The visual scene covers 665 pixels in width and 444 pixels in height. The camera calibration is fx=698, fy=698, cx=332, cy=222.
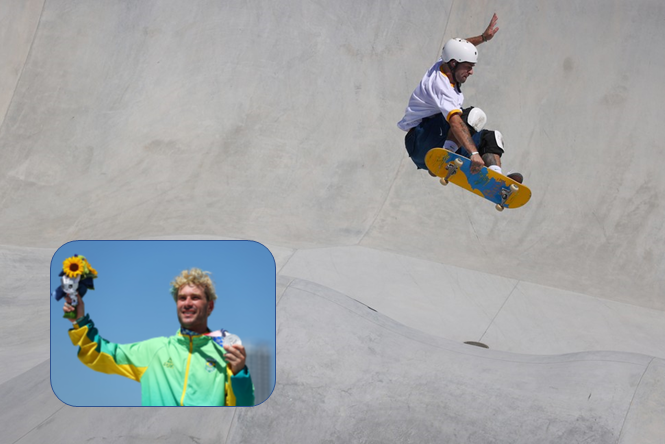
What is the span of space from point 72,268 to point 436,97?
312cm

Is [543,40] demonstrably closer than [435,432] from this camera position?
No

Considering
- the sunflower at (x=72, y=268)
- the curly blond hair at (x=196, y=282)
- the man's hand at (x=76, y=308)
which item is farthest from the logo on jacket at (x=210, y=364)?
the sunflower at (x=72, y=268)

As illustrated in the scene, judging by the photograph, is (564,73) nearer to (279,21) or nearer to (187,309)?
(279,21)

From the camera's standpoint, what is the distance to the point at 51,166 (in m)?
9.05

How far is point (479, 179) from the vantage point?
19.0ft

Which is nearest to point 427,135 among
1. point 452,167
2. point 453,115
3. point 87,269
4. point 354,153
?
point 452,167

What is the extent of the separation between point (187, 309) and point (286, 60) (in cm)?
678

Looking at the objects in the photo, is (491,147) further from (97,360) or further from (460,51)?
(97,360)

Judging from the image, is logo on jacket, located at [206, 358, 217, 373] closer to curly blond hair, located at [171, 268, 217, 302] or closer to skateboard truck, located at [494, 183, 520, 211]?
curly blond hair, located at [171, 268, 217, 302]

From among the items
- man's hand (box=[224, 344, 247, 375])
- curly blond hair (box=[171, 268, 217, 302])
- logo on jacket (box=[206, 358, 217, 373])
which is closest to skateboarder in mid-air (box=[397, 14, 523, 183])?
curly blond hair (box=[171, 268, 217, 302])

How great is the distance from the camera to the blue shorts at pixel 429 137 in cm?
593

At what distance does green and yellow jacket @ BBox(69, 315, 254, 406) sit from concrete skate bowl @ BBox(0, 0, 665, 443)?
9.98ft

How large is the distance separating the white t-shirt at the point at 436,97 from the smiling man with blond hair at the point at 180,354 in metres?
2.50

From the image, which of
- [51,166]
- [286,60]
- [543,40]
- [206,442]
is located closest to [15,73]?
[51,166]
